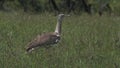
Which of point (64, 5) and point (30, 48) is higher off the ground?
point (30, 48)

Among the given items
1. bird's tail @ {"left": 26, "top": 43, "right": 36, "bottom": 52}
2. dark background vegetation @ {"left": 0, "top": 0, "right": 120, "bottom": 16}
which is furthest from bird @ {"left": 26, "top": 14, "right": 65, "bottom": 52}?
dark background vegetation @ {"left": 0, "top": 0, "right": 120, "bottom": 16}

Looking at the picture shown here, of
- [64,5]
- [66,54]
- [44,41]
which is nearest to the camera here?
[66,54]

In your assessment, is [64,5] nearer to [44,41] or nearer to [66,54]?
[44,41]

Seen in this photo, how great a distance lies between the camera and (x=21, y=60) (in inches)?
274

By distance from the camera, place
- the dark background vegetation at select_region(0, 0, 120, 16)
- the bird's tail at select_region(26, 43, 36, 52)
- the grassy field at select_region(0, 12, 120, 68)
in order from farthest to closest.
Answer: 1. the dark background vegetation at select_region(0, 0, 120, 16)
2. the bird's tail at select_region(26, 43, 36, 52)
3. the grassy field at select_region(0, 12, 120, 68)

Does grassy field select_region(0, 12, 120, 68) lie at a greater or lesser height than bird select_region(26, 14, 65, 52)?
lesser

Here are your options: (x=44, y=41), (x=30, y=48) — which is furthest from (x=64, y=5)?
(x=30, y=48)

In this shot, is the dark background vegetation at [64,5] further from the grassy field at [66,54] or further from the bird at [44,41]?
the bird at [44,41]

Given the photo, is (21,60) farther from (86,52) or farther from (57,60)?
(86,52)

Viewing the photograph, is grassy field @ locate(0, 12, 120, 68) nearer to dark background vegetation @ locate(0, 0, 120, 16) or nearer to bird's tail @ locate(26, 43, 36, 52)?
bird's tail @ locate(26, 43, 36, 52)

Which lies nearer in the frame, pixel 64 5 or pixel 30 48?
pixel 30 48

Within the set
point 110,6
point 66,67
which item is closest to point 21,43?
point 66,67

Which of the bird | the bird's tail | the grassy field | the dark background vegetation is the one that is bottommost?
the dark background vegetation

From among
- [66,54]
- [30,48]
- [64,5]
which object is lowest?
[64,5]
